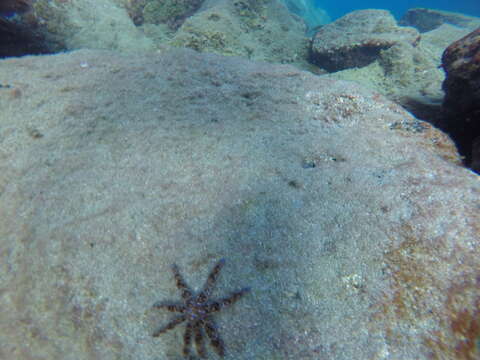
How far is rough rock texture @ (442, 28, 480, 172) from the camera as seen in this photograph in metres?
3.36

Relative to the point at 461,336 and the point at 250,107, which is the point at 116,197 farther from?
the point at 461,336

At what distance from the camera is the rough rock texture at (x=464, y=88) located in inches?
132

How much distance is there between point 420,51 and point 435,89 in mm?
1955

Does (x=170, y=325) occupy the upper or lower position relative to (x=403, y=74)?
lower

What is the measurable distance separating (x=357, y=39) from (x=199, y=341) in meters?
7.82

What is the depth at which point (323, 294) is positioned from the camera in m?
1.98

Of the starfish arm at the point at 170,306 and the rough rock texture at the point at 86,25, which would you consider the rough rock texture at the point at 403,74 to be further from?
the rough rock texture at the point at 86,25

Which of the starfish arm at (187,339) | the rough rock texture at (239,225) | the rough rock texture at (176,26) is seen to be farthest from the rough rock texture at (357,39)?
the starfish arm at (187,339)

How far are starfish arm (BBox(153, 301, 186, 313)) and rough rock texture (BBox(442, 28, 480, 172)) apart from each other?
370 cm

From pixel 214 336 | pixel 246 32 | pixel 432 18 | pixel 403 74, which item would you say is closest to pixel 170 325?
pixel 214 336

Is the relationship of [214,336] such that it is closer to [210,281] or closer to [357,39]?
[210,281]

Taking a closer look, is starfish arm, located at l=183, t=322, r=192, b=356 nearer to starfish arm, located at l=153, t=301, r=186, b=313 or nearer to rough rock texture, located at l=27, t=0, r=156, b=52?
starfish arm, located at l=153, t=301, r=186, b=313

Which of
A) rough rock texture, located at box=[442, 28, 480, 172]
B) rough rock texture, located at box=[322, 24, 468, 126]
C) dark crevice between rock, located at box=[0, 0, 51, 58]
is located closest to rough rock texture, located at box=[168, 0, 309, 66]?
rough rock texture, located at box=[322, 24, 468, 126]

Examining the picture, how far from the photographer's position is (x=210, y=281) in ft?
6.64
